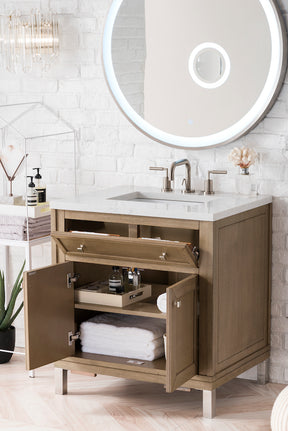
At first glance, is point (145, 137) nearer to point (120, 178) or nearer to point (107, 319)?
point (120, 178)

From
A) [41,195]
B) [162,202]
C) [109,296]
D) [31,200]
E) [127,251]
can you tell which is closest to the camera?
[127,251]

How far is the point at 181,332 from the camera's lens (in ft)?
10.2

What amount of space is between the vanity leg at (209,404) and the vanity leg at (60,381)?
0.67 m

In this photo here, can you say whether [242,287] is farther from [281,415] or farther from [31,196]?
[31,196]

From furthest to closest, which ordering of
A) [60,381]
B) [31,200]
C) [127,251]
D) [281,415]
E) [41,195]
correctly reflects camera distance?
[41,195], [31,200], [60,381], [127,251], [281,415]

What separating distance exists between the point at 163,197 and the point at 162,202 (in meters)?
0.03

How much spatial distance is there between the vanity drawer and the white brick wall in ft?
2.22

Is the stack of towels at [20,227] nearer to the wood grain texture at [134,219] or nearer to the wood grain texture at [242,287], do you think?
the wood grain texture at [134,219]

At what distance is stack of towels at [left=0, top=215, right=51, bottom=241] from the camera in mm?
3768

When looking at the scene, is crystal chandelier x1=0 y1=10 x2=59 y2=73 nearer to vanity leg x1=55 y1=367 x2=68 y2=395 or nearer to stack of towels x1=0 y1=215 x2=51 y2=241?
stack of towels x1=0 y1=215 x2=51 y2=241

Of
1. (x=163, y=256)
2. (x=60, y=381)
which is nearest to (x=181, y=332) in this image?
(x=163, y=256)

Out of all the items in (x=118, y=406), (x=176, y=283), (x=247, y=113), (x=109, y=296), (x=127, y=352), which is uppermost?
(x=247, y=113)

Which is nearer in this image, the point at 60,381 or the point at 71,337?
the point at 71,337

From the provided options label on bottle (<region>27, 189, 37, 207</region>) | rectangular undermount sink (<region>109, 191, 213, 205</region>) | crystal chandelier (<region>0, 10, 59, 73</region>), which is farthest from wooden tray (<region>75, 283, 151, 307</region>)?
crystal chandelier (<region>0, 10, 59, 73</region>)
